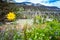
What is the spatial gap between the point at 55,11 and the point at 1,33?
33.3 inches

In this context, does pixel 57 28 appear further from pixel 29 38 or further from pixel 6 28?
pixel 6 28

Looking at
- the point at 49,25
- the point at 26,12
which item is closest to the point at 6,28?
the point at 26,12

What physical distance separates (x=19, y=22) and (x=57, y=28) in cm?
58

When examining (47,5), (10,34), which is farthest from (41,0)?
(10,34)

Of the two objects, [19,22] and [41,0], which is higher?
[41,0]

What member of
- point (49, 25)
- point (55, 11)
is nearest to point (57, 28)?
point (49, 25)

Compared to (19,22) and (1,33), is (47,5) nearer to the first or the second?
(19,22)

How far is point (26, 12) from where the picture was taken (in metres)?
3.66

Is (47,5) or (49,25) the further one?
(47,5)

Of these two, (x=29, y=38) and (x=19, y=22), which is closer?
(x=29, y=38)

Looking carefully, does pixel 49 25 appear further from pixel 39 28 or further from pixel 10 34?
pixel 10 34

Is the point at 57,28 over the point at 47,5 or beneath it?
beneath

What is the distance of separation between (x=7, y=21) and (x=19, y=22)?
0.59 ft

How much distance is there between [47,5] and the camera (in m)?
3.67
